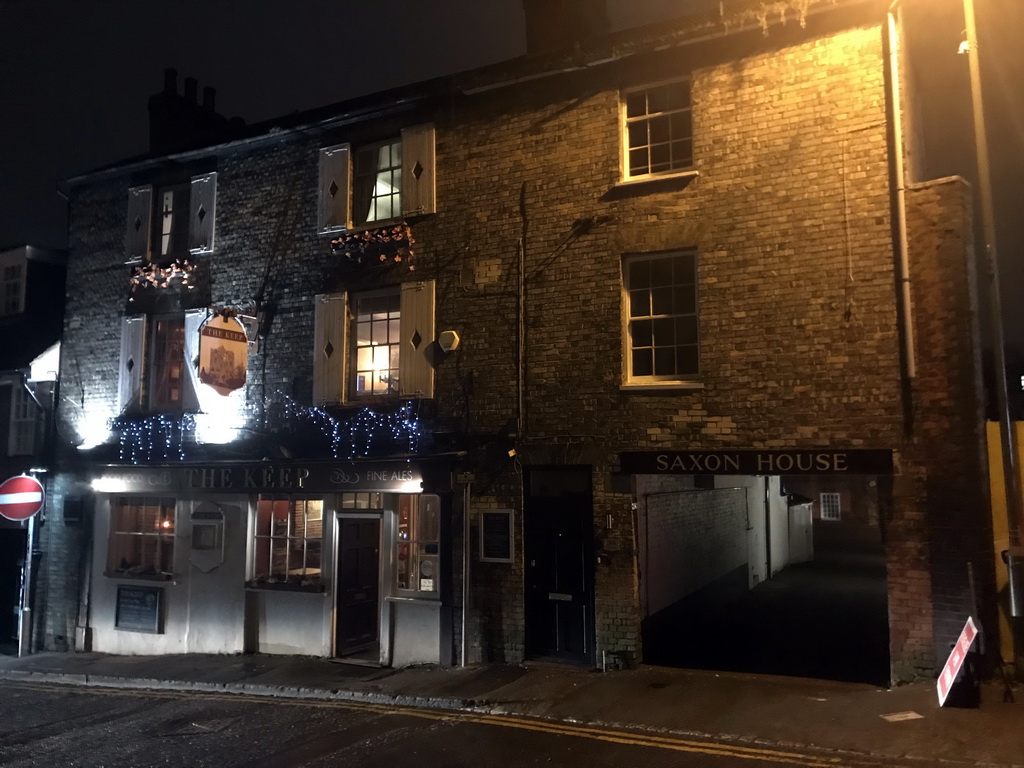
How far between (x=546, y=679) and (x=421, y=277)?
6.30 meters

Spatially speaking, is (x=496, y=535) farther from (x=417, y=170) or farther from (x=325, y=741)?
(x=417, y=170)

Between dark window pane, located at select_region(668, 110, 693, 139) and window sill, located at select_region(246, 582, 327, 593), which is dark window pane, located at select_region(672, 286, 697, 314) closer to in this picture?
dark window pane, located at select_region(668, 110, 693, 139)

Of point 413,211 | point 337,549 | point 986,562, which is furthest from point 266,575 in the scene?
point 986,562

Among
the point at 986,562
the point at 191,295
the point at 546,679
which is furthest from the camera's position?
the point at 191,295

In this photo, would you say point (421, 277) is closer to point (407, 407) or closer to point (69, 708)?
point (407, 407)

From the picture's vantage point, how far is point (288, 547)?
520 inches

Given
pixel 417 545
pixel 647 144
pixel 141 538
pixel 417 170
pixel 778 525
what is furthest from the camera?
pixel 778 525

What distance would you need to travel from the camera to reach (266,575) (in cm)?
1330

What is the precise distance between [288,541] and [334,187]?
6.06m

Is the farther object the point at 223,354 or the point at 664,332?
the point at 223,354

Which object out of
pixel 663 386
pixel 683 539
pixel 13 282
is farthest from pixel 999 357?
pixel 13 282

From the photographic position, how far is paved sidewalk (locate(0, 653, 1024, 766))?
24.3ft

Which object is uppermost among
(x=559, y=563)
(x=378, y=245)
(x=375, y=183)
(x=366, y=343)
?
(x=375, y=183)

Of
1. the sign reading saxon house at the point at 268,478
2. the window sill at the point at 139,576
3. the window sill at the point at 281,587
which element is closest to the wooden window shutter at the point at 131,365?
the sign reading saxon house at the point at 268,478
